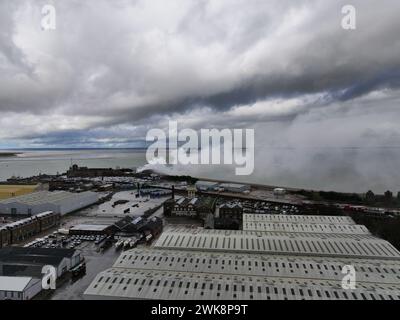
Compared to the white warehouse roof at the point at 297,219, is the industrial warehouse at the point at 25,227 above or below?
below

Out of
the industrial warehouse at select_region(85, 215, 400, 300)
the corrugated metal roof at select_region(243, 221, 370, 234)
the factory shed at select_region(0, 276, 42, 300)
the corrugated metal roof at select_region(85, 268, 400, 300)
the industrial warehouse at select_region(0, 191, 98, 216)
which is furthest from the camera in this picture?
the industrial warehouse at select_region(0, 191, 98, 216)

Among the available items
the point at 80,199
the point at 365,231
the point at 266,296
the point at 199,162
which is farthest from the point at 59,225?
the point at 199,162

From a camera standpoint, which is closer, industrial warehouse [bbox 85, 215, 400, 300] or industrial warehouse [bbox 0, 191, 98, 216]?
industrial warehouse [bbox 85, 215, 400, 300]

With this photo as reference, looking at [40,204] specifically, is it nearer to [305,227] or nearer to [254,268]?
[305,227]

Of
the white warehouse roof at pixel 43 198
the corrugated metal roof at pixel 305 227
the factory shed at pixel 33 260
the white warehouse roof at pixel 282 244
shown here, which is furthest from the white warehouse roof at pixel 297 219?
the white warehouse roof at pixel 43 198

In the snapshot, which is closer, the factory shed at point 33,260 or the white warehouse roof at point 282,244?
the factory shed at point 33,260

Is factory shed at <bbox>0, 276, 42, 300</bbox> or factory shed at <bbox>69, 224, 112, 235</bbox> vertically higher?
factory shed at <bbox>69, 224, 112, 235</bbox>

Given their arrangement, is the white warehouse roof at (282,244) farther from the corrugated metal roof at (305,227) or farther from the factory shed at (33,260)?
the factory shed at (33,260)

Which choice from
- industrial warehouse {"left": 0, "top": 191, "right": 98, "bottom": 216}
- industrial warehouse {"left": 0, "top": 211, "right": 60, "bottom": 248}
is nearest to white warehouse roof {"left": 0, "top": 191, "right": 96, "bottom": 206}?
industrial warehouse {"left": 0, "top": 191, "right": 98, "bottom": 216}

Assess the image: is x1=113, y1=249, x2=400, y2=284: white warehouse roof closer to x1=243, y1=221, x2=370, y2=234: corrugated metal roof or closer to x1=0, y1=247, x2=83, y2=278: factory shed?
x1=0, y1=247, x2=83, y2=278: factory shed
